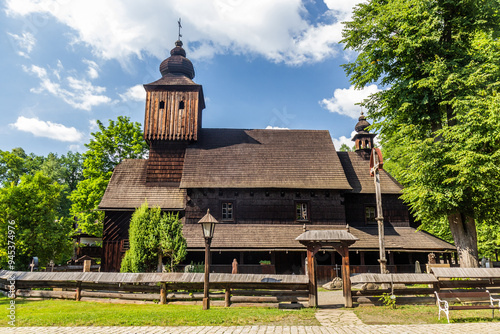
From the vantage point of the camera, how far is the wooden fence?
10641 mm

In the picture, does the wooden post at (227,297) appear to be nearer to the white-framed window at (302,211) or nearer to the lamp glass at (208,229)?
the lamp glass at (208,229)

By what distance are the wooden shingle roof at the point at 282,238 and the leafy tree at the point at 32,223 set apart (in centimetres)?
867

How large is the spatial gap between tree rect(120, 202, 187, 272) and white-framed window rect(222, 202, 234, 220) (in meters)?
5.22

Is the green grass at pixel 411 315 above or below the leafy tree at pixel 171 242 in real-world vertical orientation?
below

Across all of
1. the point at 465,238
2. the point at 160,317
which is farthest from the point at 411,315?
the point at 160,317

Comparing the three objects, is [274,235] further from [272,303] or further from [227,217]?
[272,303]

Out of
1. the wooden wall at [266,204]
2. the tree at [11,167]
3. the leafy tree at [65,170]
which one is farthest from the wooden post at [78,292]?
the leafy tree at [65,170]

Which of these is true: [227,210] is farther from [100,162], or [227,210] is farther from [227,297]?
[100,162]

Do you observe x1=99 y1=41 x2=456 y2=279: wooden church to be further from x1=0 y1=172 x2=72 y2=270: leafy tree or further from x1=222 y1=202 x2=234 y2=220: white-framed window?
x1=0 y1=172 x2=72 y2=270: leafy tree

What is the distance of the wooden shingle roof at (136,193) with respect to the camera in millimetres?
21516

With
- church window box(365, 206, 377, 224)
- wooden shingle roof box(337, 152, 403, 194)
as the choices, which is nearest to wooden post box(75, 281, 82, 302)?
wooden shingle roof box(337, 152, 403, 194)

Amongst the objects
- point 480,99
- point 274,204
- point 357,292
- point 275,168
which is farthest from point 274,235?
point 480,99

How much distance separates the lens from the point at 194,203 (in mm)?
21016

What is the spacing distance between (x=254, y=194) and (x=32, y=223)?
14132mm
